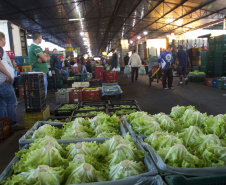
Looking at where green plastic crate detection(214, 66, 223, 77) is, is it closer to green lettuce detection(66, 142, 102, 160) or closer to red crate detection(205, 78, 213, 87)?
red crate detection(205, 78, 213, 87)

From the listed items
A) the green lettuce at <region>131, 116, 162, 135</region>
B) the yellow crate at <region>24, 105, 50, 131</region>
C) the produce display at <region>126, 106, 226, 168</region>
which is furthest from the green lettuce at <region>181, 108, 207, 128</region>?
the yellow crate at <region>24, 105, 50, 131</region>

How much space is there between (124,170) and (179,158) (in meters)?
0.49

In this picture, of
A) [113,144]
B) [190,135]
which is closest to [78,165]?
[113,144]

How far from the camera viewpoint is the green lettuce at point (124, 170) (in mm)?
1423

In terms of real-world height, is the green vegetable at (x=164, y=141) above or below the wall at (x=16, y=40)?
below

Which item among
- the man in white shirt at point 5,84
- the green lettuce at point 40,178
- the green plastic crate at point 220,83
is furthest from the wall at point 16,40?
the green plastic crate at point 220,83

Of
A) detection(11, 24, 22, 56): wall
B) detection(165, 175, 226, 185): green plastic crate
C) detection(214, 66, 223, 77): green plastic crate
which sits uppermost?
detection(11, 24, 22, 56): wall

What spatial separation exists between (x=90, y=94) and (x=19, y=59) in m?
4.06

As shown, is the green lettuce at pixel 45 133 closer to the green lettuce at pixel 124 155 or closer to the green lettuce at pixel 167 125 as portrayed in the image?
the green lettuce at pixel 124 155

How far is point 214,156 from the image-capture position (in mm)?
1630

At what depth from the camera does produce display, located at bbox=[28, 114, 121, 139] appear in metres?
2.31

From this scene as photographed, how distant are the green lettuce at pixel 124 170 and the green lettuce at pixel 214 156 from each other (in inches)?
23.3

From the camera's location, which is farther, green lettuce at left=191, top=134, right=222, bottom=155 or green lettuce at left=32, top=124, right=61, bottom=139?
green lettuce at left=32, top=124, right=61, bottom=139

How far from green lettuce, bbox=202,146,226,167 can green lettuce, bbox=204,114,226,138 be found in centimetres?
49
